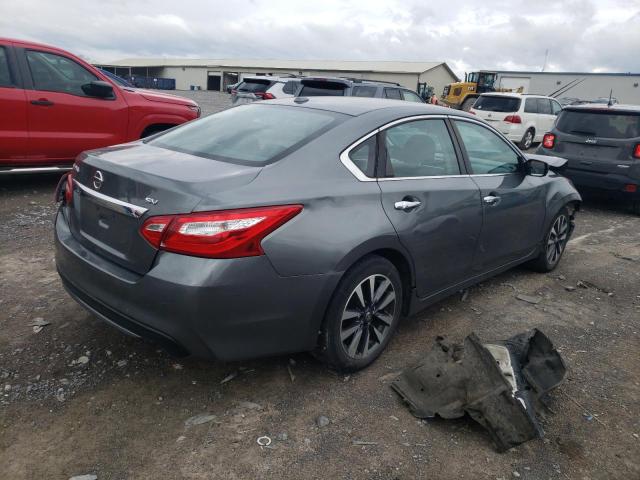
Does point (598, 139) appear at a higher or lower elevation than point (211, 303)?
higher

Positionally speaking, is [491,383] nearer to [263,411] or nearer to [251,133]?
[263,411]

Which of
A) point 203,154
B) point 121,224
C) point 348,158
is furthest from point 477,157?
point 121,224

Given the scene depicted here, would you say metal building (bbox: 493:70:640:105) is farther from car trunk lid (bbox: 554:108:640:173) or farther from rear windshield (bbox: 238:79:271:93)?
car trunk lid (bbox: 554:108:640:173)

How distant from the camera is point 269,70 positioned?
188ft

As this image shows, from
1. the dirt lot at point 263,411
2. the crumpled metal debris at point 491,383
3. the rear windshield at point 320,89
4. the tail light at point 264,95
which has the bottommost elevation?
the dirt lot at point 263,411

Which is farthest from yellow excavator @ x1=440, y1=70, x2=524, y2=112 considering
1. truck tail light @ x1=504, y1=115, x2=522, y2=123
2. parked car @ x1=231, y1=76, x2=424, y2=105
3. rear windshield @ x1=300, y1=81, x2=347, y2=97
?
rear windshield @ x1=300, y1=81, x2=347, y2=97

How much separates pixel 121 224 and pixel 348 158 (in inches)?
48.7

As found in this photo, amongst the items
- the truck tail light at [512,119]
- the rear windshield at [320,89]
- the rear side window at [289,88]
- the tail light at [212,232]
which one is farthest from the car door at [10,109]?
the truck tail light at [512,119]

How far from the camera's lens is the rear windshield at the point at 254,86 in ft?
41.5

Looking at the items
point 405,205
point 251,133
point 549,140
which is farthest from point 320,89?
point 405,205

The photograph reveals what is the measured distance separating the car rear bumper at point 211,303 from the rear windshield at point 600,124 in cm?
676

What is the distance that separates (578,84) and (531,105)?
29728 mm

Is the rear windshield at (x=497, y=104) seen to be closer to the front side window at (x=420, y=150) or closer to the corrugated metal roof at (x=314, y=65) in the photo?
the front side window at (x=420, y=150)

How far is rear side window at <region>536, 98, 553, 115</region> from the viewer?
15536 mm
